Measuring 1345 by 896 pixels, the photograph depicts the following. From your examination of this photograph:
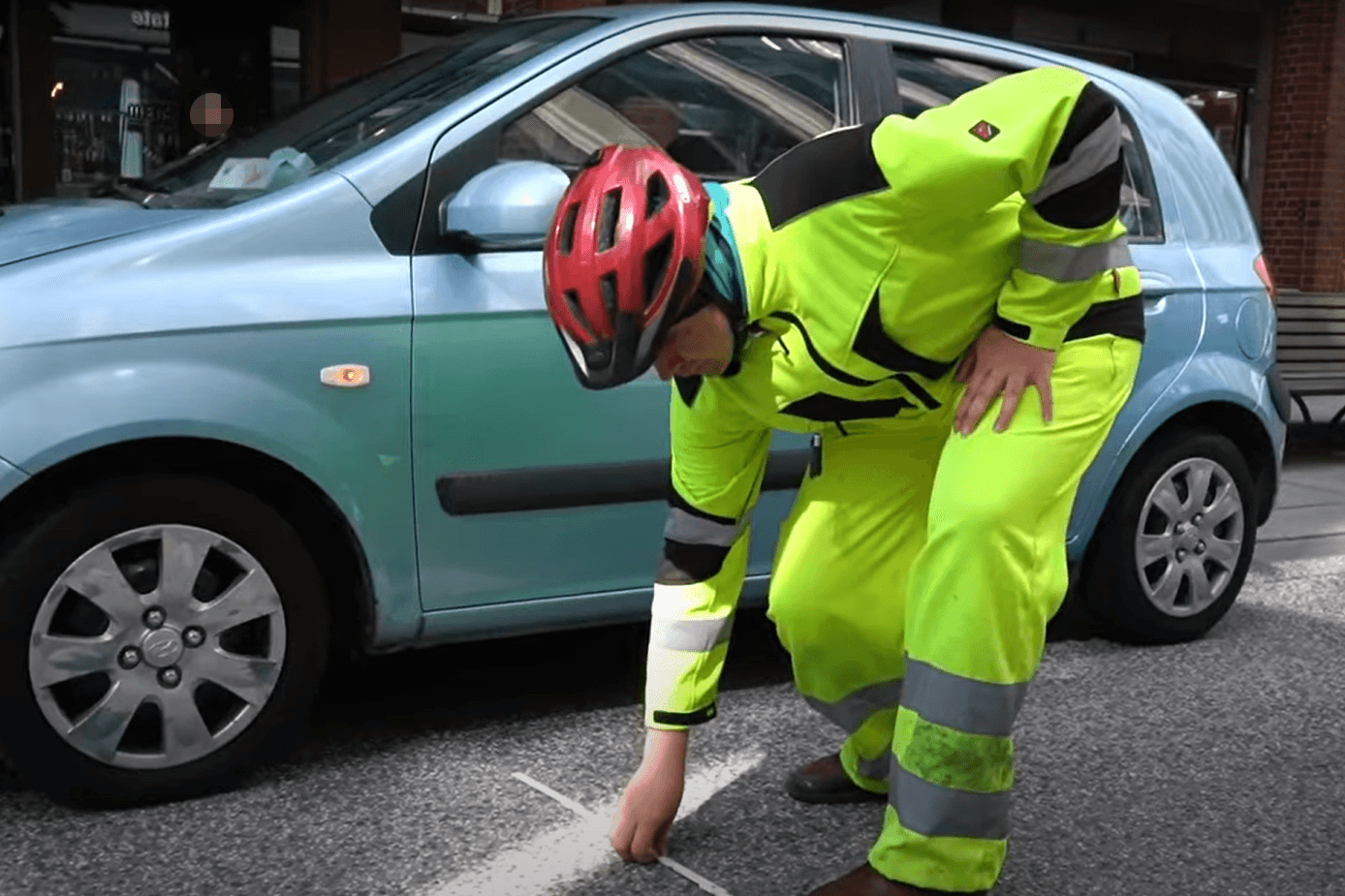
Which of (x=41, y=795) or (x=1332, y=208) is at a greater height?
(x=1332, y=208)

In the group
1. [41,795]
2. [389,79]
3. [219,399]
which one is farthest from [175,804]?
[389,79]

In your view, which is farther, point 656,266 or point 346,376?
point 346,376

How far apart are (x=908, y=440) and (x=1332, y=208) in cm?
1060

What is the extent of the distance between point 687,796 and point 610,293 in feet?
4.73

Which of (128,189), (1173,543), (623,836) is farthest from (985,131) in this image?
(1173,543)

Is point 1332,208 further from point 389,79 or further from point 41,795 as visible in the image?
point 41,795

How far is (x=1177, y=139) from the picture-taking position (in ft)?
14.1

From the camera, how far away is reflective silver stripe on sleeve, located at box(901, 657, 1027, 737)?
2.21m

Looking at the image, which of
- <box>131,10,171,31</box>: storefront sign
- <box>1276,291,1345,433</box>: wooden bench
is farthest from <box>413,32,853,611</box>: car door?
<box>131,10,171,31</box>: storefront sign

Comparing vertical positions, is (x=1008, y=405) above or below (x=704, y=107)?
below

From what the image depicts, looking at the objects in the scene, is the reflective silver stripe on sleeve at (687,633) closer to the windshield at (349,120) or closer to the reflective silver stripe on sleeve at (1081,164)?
the reflective silver stripe on sleeve at (1081,164)

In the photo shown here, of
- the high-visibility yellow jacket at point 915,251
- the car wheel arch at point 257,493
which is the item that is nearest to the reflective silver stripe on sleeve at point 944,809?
the high-visibility yellow jacket at point 915,251

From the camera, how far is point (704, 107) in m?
3.58

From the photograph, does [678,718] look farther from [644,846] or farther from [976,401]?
[976,401]
